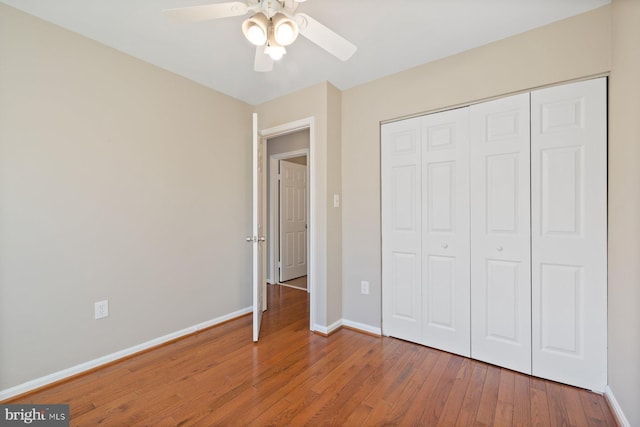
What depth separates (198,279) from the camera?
273cm

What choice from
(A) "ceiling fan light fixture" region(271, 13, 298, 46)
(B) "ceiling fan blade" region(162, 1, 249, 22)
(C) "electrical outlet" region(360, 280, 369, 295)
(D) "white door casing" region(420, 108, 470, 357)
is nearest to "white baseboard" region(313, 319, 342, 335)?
(C) "electrical outlet" region(360, 280, 369, 295)

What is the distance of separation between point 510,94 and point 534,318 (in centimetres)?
157

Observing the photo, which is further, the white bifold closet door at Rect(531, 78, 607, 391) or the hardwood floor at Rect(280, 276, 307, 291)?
the hardwood floor at Rect(280, 276, 307, 291)

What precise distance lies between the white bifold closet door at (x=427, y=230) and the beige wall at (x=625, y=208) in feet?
2.59

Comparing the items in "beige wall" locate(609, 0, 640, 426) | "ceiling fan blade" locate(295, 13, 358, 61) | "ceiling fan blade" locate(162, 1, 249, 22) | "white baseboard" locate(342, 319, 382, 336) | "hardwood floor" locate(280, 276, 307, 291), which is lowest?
"hardwood floor" locate(280, 276, 307, 291)

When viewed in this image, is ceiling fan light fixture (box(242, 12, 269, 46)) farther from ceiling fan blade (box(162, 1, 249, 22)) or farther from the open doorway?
the open doorway

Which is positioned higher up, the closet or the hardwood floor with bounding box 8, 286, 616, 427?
the closet

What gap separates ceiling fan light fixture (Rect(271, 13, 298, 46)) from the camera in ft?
4.13

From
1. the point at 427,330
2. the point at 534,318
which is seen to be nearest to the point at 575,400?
the point at 534,318

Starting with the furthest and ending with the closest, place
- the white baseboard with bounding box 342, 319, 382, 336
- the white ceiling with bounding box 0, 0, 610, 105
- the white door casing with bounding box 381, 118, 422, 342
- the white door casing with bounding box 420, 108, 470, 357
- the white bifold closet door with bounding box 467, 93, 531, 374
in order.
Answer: the white baseboard with bounding box 342, 319, 382, 336 < the white door casing with bounding box 381, 118, 422, 342 < the white door casing with bounding box 420, 108, 470, 357 < the white bifold closet door with bounding box 467, 93, 531, 374 < the white ceiling with bounding box 0, 0, 610, 105

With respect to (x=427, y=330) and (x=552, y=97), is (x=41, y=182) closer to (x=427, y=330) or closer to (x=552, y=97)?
(x=427, y=330)

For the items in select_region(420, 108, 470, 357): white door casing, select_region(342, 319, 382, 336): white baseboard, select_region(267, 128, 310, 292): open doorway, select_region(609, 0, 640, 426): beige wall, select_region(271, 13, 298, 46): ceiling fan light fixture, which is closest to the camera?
select_region(271, 13, 298, 46): ceiling fan light fixture

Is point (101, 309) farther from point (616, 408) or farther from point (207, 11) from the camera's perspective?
point (616, 408)

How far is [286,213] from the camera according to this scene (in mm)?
4609
